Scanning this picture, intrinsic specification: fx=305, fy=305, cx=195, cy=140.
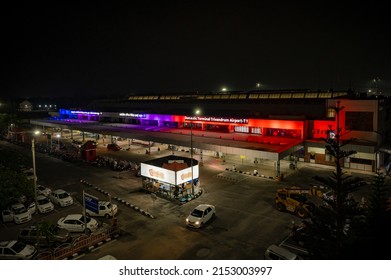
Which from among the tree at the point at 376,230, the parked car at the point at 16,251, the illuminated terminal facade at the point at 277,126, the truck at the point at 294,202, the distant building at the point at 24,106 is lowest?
the parked car at the point at 16,251

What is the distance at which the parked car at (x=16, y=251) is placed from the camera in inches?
758

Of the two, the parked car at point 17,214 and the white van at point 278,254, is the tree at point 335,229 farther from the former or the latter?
the parked car at point 17,214

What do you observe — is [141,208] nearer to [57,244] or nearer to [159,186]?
[159,186]

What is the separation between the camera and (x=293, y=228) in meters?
21.5

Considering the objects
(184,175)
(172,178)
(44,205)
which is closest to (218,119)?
(184,175)

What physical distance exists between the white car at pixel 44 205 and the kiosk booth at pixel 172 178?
9133mm

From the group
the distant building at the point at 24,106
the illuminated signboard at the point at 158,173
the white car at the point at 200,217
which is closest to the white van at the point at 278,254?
the white car at the point at 200,217

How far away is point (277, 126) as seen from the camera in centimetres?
4481

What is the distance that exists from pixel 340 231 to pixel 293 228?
661 cm

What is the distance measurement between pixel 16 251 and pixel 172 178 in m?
13.7

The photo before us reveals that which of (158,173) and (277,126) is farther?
(277,126)

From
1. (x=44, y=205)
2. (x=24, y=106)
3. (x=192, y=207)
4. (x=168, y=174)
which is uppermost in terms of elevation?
(x=24, y=106)

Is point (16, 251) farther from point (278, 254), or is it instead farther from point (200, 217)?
point (278, 254)
